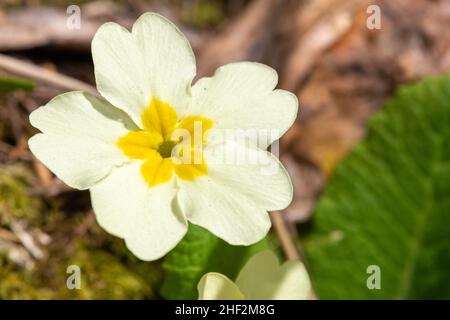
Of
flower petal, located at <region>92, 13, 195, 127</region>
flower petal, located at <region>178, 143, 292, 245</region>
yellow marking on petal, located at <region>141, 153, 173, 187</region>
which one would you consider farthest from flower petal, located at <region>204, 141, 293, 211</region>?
flower petal, located at <region>92, 13, 195, 127</region>

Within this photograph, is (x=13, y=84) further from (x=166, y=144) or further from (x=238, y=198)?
(x=238, y=198)

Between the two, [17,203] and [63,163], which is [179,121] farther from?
[17,203]

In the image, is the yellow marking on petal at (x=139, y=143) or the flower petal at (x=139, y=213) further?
the yellow marking on petal at (x=139, y=143)

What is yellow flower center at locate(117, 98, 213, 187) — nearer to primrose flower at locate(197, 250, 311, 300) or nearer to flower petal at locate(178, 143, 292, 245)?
flower petal at locate(178, 143, 292, 245)

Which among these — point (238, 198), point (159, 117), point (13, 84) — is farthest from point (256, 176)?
point (13, 84)

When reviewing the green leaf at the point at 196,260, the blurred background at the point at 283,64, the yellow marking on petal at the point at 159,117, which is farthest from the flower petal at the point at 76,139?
the blurred background at the point at 283,64

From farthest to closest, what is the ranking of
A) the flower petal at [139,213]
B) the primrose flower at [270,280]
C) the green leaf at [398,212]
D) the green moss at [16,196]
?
the green leaf at [398,212]
the green moss at [16,196]
the primrose flower at [270,280]
the flower petal at [139,213]

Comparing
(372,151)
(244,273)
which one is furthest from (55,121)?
(372,151)

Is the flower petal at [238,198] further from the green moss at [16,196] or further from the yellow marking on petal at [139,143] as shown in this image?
the green moss at [16,196]
